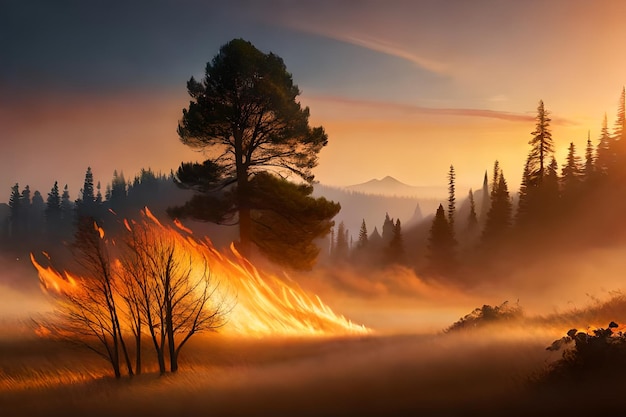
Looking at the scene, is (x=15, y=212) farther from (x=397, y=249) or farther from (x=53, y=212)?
(x=397, y=249)

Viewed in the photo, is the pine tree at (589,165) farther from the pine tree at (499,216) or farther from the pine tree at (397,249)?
the pine tree at (397,249)

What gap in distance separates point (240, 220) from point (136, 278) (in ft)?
30.5

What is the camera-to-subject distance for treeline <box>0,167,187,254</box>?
237 ft

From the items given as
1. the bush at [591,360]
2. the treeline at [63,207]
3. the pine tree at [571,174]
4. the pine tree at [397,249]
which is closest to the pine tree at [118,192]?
the treeline at [63,207]

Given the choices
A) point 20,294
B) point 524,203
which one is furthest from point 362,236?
point 20,294

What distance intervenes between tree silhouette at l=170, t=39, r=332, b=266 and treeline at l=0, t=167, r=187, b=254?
1127 inches

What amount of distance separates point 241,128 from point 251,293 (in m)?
8.09

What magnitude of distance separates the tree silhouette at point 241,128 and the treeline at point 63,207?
93.9 ft

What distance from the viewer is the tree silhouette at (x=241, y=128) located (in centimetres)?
2231

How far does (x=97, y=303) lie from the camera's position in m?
14.4

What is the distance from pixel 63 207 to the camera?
93312 millimetres

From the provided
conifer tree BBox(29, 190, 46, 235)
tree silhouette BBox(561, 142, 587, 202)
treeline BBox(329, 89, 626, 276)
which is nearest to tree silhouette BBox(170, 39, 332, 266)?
treeline BBox(329, 89, 626, 276)

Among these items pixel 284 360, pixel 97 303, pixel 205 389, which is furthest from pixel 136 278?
pixel 284 360

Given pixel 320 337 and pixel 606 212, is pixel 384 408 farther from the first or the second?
pixel 606 212
